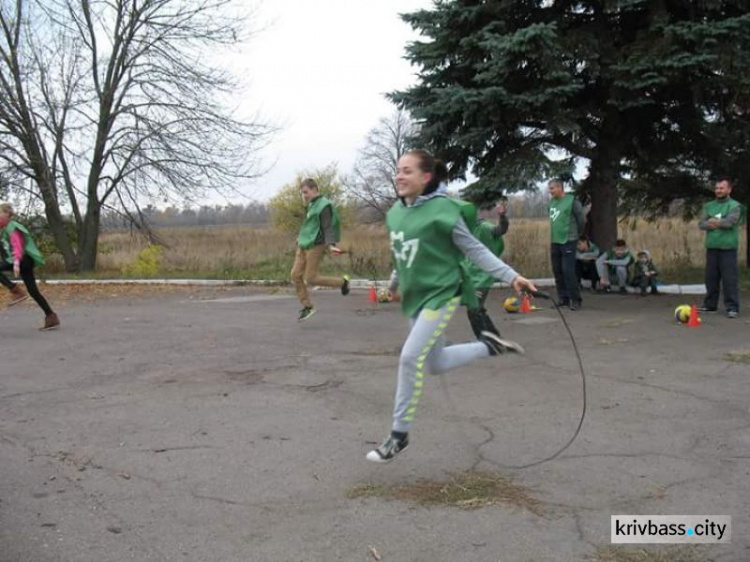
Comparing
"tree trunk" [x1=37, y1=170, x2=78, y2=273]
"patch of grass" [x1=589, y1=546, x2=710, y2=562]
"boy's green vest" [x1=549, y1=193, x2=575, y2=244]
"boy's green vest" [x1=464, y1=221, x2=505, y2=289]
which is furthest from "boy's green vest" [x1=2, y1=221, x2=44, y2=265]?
"tree trunk" [x1=37, y1=170, x2=78, y2=273]

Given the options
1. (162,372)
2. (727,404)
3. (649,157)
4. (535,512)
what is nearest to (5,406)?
(162,372)

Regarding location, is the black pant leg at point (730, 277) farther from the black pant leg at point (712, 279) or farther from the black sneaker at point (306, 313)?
the black sneaker at point (306, 313)

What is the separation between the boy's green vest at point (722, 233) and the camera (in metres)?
10.1

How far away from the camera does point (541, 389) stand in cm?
623

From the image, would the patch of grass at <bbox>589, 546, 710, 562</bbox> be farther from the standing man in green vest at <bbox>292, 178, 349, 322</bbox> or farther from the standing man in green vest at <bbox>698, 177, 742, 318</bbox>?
the standing man in green vest at <bbox>698, 177, 742, 318</bbox>

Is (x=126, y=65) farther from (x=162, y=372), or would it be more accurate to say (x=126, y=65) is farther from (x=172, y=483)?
(x=172, y=483)

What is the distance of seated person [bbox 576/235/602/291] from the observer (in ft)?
44.4

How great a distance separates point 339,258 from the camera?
2325 centimetres

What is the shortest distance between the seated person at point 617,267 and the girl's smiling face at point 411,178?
31.5 feet

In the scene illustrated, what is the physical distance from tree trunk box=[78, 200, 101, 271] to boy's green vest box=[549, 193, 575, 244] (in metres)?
16.1

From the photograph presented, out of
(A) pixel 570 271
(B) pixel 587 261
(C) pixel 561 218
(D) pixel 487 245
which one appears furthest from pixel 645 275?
(D) pixel 487 245

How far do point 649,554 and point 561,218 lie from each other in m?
8.44

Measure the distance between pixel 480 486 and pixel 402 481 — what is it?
0.45 m

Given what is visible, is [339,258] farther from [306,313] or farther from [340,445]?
[340,445]
